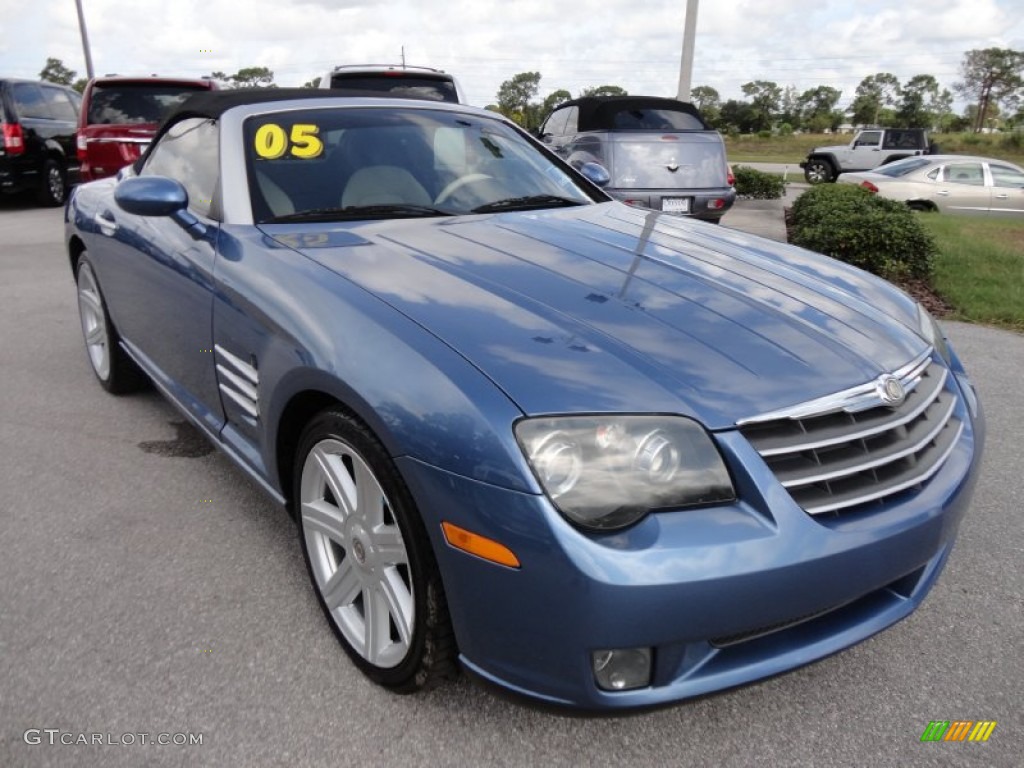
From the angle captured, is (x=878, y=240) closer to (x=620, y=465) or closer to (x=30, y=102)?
(x=620, y=465)

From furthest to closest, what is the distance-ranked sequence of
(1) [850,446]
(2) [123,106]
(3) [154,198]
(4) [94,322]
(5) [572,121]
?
(5) [572,121], (2) [123,106], (4) [94,322], (3) [154,198], (1) [850,446]

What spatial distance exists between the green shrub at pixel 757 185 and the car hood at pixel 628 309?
13220mm

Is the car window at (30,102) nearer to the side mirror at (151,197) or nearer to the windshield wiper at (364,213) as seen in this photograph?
the side mirror at (151,197)

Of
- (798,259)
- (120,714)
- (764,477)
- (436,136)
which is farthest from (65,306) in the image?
(764,477)

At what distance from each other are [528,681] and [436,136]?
2.29m

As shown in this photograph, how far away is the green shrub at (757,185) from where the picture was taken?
15.3 metres

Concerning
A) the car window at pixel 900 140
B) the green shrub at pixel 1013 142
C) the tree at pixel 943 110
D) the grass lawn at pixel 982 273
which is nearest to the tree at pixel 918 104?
the tree at pixel 943 110

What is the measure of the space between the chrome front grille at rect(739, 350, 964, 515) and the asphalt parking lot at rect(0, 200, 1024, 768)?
0.52 meters

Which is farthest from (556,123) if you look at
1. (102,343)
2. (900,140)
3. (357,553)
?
(900,140)

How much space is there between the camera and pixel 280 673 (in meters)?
2.19

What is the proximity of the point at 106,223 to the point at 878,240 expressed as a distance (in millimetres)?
6174

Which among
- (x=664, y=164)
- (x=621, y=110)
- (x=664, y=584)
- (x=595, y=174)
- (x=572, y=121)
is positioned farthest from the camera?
(x=572, y=121)

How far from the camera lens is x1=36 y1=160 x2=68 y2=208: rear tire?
12252mm

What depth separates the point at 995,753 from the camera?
1.92m
